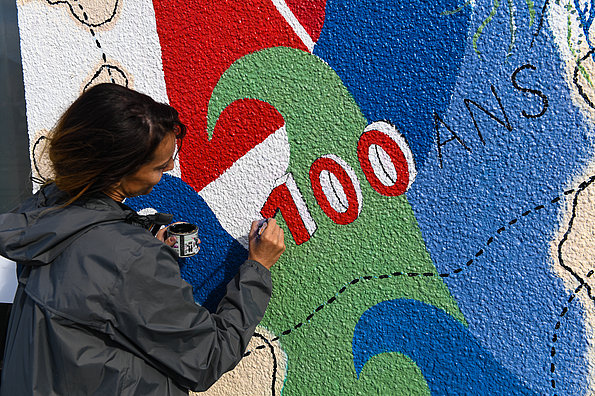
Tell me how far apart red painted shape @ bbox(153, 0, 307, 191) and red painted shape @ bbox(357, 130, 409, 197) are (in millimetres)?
362

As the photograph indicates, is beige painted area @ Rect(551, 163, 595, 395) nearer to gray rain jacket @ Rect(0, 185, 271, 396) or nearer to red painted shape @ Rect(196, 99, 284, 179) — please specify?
red painted shape @ Rect(196, 99, 284, 179)

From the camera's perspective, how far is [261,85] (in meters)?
1.54

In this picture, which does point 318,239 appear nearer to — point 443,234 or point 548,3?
point 443,234

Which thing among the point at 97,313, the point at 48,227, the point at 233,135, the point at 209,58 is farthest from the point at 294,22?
the point at 97,313

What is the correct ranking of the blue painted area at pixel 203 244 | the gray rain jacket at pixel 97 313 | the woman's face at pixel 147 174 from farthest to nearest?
1. the blue painted area at pixel 203 244
2. the woman's face at pixel 147 174
3. the gray rain jacket at pixel 97 313

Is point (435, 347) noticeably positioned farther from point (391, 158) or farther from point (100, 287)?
point (100, 287)

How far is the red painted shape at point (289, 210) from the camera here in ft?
5.15

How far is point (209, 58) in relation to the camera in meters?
1.58

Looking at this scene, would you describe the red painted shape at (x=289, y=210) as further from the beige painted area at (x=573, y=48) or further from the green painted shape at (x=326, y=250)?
the beige painted area at (x=573, y=48)

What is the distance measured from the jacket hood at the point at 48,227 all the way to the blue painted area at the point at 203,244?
59 centimetres

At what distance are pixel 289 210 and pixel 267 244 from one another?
8.4 inches

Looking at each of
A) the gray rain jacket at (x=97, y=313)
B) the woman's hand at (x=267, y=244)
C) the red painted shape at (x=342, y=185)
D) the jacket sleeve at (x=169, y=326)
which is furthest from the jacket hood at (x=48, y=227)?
the red painted shape at (x=342, y=185)

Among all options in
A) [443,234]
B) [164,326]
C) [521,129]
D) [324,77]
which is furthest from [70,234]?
[521,129]

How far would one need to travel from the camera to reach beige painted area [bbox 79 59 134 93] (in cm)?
166
